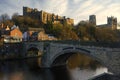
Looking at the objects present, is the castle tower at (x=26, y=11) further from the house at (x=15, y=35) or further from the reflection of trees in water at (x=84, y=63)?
the reflection of trees in water at (x=84, y=63)

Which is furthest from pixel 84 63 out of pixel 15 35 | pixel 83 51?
pixel 15 35

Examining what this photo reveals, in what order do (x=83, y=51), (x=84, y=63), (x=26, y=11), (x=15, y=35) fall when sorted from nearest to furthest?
1. (x=83, y=51)
2. (x=84, y=63)
3. (x=15, y=35)
4. (x=26, y=11)

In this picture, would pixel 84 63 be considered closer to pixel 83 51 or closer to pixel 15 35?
pixel 83 51

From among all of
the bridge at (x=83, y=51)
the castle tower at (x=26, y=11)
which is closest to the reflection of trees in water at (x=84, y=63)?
the bridge at (x=83, y=51)

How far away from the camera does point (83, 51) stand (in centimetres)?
3011

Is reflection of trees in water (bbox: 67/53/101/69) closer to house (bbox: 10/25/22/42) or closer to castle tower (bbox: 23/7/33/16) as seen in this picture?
house (bbox: 10/25/22/42)

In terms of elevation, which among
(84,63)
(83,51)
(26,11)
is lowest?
(84,63)

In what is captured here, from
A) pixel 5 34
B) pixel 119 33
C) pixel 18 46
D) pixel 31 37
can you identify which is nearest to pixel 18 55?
pixel 18 46

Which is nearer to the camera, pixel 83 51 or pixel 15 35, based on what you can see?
pixel 83 51

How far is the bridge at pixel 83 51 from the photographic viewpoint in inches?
Result: 975

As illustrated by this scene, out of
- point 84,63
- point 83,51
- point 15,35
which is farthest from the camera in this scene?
point 15,35

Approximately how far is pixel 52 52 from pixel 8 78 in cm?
1114

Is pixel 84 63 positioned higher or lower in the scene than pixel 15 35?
lower

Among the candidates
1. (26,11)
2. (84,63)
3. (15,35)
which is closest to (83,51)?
(84,63)
